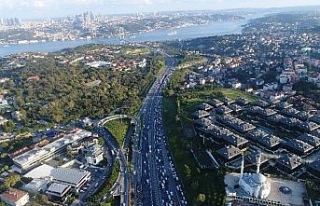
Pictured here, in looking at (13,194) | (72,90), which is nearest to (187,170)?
(13,194)

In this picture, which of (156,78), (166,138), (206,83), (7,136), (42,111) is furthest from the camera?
(156,78)

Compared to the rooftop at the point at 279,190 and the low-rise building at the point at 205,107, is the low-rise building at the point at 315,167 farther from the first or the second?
the low-rise building at the point at 205,107

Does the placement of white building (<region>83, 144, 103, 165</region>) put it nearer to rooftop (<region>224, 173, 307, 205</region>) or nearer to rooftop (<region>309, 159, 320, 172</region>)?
rooftop (<region>224, 173, 307, 205</region>)

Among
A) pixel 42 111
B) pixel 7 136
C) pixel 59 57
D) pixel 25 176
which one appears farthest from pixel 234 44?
pixel 25 176

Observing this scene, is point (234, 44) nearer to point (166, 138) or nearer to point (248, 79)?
point (248, 79)

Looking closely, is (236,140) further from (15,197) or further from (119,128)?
(15,197)

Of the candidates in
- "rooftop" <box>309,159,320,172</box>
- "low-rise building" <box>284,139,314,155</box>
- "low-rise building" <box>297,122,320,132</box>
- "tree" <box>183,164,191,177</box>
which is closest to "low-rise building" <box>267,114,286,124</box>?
"low-rise building" <box>297,122,320,132</box>
